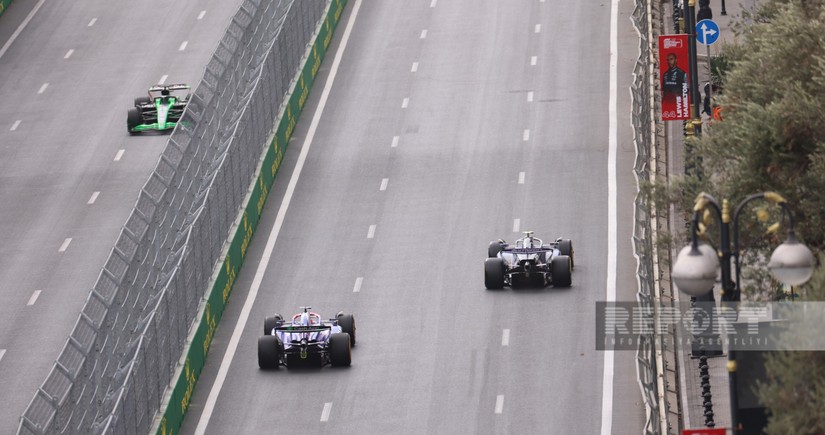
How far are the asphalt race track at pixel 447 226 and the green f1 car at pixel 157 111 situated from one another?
144 inches

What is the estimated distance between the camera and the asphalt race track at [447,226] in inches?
1356

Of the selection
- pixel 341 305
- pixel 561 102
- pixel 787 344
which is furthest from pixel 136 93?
pixel 787 344

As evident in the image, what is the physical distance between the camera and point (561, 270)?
38500 millimetres

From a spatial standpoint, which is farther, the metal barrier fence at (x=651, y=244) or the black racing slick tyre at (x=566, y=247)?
the black racing slick tyre at (x=566, y=247)

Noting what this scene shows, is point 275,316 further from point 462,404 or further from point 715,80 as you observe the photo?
point 715,80

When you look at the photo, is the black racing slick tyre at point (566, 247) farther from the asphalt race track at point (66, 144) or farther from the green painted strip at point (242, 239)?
the asphalt race track at point (66, 144)

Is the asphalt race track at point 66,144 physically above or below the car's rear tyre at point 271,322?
above

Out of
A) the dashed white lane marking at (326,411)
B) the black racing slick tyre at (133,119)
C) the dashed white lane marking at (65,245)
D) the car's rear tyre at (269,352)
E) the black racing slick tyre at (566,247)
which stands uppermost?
the black racing slick tyre at (133,119)

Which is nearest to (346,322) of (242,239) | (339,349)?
(339,349)

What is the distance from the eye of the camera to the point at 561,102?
167 feet

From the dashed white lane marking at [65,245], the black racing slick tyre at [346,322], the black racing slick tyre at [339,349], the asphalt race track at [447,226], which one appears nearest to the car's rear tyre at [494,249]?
the asphalt race track at [447,226]

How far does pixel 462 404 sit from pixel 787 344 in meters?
14.5

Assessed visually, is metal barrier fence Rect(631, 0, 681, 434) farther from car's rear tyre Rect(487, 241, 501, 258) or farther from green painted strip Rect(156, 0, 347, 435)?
green painted strip Rect(156, 0, 347, 435)

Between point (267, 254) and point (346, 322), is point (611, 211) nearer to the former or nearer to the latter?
point (267, 254)
